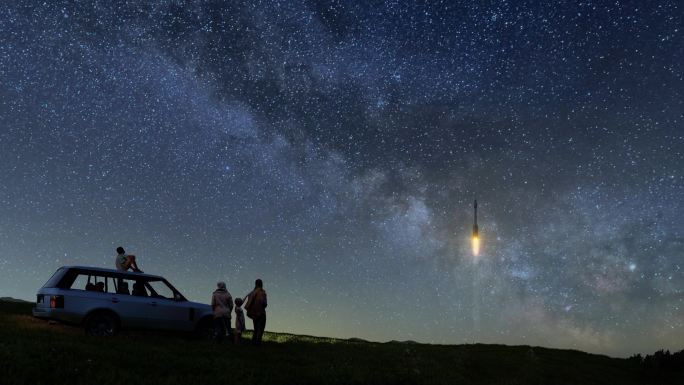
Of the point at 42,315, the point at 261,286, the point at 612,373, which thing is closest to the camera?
the point at 42,315

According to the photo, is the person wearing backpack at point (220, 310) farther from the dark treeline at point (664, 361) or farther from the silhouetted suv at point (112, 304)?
A: the dark treeline at point (664, 361)

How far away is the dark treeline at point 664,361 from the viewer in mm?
27141

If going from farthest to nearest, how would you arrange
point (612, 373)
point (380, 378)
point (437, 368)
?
point (612, 373) → point (437, 368) → point (380, 378)

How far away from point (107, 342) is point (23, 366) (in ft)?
12.8

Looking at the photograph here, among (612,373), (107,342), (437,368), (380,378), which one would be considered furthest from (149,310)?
(612,373)

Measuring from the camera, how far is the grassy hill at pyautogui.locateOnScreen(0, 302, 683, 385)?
11906mm

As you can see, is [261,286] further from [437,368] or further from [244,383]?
[244,383]

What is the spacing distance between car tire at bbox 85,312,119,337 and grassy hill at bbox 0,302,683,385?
1.64ft

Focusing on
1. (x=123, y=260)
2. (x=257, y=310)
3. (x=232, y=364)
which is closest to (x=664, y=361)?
(x=257, y=310)

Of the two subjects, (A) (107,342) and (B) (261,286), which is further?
(B) (261,286)

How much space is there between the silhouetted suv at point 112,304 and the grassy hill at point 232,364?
0.56 meters

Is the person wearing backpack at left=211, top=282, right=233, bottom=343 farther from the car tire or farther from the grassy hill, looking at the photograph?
the car tire

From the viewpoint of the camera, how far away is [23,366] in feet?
37.7

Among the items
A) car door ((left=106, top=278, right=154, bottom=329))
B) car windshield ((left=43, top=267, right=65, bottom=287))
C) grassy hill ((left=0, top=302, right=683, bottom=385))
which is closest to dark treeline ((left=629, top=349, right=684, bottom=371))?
grassy hill ((left=0, top=302, right=683, bottom=385))
